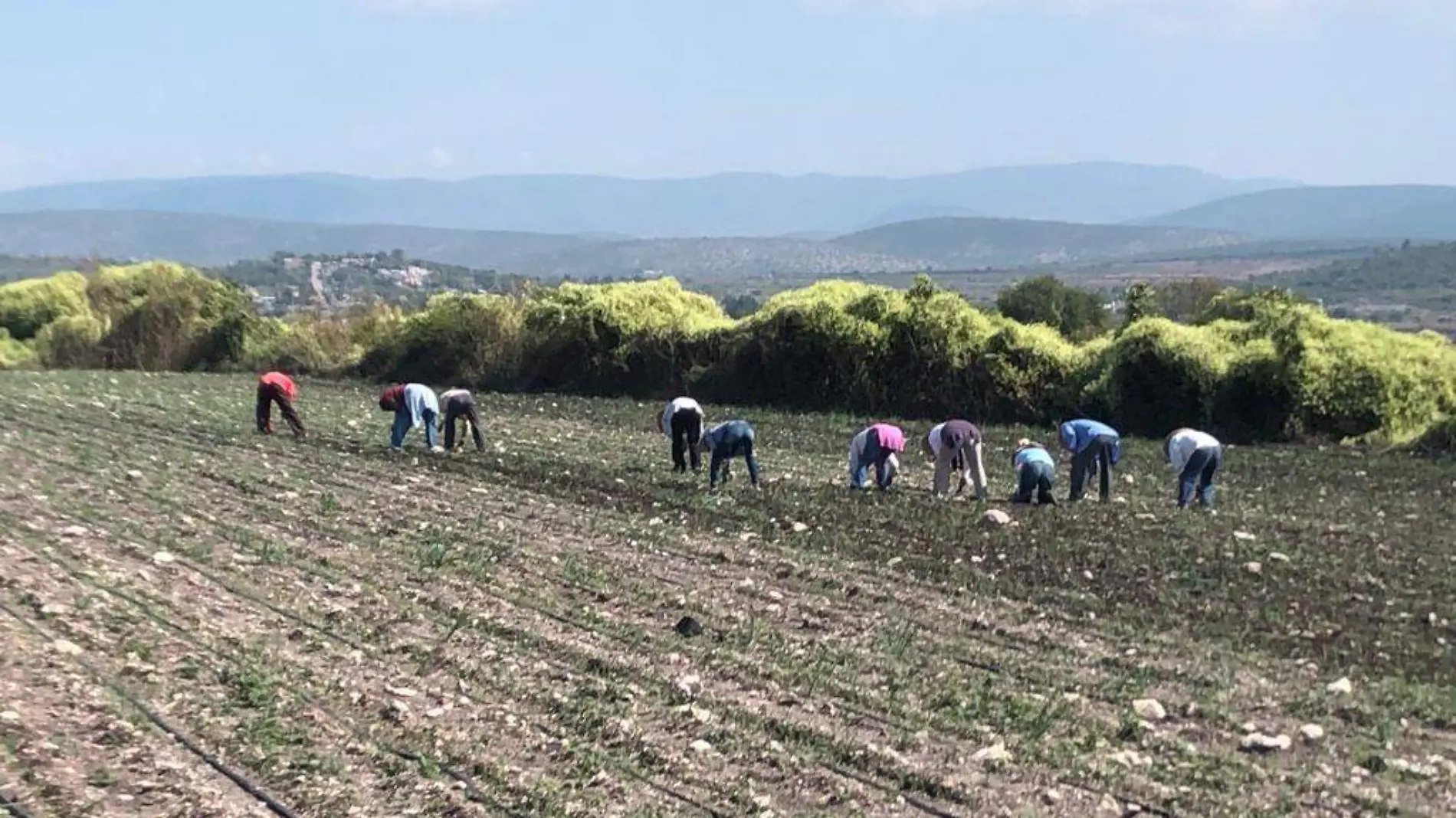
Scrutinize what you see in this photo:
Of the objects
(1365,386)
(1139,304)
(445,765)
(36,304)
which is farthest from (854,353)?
(36,304)

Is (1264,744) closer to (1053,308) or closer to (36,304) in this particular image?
(1053,308)

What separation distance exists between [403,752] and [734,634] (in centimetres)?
Answer: 354

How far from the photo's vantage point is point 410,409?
21.0 meters

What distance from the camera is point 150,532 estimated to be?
13484mm

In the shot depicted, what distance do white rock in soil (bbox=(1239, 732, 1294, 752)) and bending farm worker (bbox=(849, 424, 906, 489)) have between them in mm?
9358

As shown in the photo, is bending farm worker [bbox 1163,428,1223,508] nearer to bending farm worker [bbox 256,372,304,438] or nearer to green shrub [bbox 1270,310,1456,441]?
green shrub [bbox 1270,310,1456,441]

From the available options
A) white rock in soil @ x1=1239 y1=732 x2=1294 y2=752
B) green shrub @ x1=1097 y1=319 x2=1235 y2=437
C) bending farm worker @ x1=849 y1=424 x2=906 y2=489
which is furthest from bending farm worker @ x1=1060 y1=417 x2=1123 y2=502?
green shrub @ x1=1097 y1=319 x2=1235 y2=437

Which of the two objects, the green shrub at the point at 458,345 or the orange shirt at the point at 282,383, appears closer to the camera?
the orange shirt at the point at 282,383

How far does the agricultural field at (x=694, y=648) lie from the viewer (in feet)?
25.2

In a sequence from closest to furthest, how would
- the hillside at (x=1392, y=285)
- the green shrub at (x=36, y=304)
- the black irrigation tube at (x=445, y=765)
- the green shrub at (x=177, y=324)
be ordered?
the black irrigation tube at (x=445, y=765), the green shrub at (x=177, y=324), the green shrub at (x=36, y=304), the hillside at (x=1392, y=285)

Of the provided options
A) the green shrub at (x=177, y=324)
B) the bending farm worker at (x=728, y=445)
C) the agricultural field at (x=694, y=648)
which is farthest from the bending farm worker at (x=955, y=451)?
the green shrub at (x=177, y=324)

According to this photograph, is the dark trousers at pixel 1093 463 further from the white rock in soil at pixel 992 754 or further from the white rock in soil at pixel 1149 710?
the white rock in soil at pixel 992 754

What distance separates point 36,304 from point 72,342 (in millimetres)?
5462

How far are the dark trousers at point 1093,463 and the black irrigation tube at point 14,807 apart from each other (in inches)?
510
